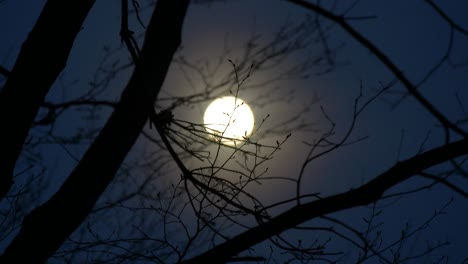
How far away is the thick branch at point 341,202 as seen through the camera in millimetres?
1510

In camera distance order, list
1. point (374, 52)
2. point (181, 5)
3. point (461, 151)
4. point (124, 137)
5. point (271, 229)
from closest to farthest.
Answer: point (461, 151), point (271, 229), point (124, 137), point (181, 5), point (374, 52)

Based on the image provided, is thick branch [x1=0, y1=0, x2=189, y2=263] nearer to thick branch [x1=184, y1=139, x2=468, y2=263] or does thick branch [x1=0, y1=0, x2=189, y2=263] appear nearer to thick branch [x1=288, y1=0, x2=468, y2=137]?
thick branch [x1=184, y1=139, x2=468, y2=263]

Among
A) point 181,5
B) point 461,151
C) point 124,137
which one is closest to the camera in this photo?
point 461,151

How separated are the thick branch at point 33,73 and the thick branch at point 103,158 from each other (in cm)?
35

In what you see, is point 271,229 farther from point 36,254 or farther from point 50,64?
point 50,64

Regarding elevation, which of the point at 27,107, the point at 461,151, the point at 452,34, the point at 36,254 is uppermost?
the point at 452,34

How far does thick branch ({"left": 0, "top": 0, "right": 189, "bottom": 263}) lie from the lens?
167 cm

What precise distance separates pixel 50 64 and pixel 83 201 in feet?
2.22

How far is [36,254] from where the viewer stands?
1667 mm

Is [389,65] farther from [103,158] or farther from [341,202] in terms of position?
[103,158]

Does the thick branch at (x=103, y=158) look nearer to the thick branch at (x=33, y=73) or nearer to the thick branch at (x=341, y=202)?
the thick branch at (x=33, y=73)

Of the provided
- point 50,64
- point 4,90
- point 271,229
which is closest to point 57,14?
point 50,64

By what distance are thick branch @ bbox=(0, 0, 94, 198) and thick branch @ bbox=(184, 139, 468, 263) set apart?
3.20 feet

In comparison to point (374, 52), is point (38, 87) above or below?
below
